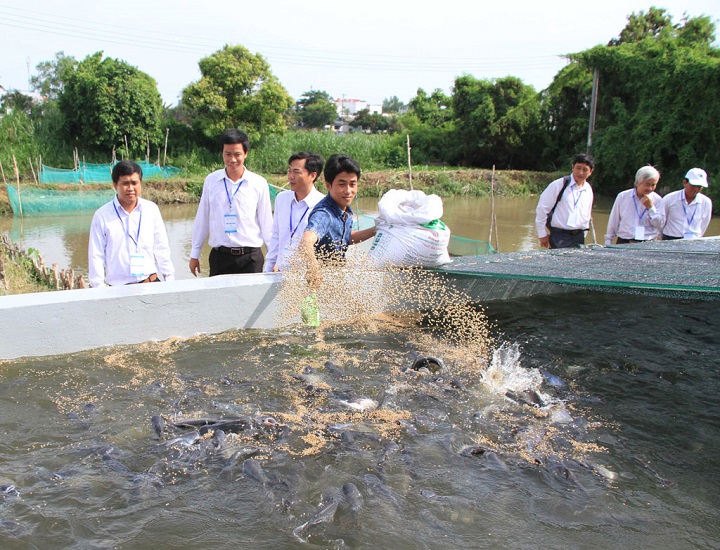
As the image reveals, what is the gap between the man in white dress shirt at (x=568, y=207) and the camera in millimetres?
6574

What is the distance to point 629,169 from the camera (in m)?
26.3

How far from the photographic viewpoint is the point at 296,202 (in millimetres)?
5328

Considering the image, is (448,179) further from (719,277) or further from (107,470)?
(107,470)

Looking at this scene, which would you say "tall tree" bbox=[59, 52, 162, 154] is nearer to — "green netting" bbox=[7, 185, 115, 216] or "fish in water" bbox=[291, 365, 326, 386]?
"green netting" bbox=[7, 185, 115, 216]

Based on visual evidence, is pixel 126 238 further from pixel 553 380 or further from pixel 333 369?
pixel 553 380

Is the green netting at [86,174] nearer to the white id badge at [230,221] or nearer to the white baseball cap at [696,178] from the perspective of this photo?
the white id badge at [230,221]

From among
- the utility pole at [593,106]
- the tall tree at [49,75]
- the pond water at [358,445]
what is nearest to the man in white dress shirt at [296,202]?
the pond water at [358,445]

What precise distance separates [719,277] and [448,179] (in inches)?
→ 968

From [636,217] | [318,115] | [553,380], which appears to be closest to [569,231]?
[636,217]

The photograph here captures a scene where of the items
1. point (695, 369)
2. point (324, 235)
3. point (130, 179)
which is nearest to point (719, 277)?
point (695, 369)

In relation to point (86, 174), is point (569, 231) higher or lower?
lower

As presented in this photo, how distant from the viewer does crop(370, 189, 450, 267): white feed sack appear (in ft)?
16.7

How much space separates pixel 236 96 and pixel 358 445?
2822 cm

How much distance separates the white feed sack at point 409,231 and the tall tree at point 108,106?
997 inches
